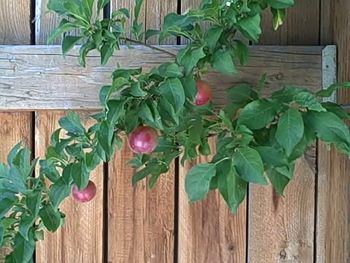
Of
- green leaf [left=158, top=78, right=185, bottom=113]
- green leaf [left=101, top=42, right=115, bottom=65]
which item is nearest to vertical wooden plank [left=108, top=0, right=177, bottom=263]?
green leaf [left=101, top=42, right=115, bottom=65]

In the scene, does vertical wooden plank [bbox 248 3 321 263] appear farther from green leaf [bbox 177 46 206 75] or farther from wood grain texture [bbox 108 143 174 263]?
green leaf [bbox 177 46 206 75]

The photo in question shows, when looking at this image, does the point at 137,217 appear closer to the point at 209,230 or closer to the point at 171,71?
the point at 209,230

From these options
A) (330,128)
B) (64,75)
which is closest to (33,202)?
(64,75)

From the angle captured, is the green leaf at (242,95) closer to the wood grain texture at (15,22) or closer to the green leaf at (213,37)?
the green leaf at (213,37)

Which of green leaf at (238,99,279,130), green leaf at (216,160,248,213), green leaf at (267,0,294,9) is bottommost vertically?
green leaf at (216,160,248,213)

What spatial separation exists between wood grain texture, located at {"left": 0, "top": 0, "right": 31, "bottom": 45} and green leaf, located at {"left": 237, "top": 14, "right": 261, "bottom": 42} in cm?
65

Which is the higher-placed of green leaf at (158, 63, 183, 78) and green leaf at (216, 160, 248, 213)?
green leaf at (158, 63, 183, 78)

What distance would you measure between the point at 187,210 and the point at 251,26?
24.1 inches

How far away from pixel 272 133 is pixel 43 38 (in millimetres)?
685

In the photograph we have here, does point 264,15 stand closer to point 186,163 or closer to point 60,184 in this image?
point 186,163

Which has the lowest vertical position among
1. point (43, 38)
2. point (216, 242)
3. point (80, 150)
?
point (216, 242)

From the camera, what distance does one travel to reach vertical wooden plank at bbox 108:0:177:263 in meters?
1.55

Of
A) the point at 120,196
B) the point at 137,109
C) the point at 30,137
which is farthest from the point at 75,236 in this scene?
the point at 137,109

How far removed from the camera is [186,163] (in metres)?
1.55
